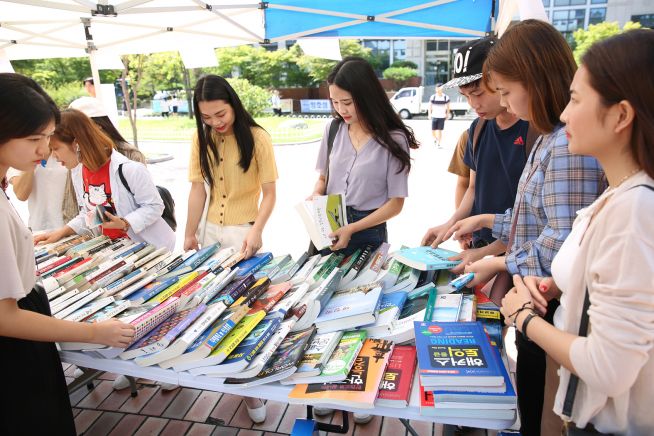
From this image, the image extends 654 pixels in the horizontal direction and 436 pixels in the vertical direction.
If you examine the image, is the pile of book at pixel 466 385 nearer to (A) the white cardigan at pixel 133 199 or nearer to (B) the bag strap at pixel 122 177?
(A) the white cardigan at pixel 133 199

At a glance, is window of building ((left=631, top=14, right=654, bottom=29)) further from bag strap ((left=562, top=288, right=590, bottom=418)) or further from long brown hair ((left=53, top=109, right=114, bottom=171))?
bag strap ((left=562, top=288, right=590, bottom=418))

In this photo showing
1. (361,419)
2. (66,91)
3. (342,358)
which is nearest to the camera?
(342,358)

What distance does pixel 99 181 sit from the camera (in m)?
2.40

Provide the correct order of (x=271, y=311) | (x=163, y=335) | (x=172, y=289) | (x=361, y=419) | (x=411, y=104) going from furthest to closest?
(x=411, y=104), (x=361, y=419), (x=172, y=289), (x=271, y=311), (x=163, y=335)

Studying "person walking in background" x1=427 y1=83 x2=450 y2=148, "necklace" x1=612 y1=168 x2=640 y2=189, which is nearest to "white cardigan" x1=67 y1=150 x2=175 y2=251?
"necklace" x1=612 y1=168 x2=640 y2=189

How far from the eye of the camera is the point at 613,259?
0.82 metres

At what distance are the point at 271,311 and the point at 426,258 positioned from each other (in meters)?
0.66

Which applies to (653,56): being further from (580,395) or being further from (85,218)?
(85,218)

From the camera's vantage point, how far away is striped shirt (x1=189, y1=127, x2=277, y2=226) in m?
2.42

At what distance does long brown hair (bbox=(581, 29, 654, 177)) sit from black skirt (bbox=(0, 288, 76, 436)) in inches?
65.2

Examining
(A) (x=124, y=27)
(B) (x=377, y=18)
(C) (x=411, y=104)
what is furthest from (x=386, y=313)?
(C) (x=411, y=104)

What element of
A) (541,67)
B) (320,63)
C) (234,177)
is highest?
(320,63)

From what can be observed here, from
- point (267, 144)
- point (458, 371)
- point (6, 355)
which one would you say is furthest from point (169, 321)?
point (267, 144)

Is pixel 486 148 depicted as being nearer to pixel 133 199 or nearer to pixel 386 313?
pixel 386 313
